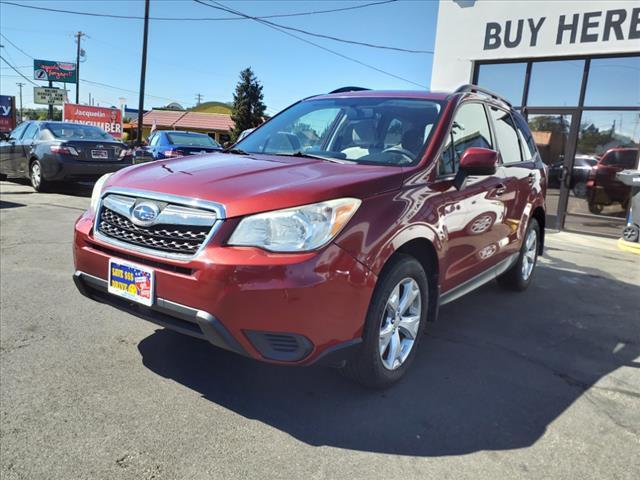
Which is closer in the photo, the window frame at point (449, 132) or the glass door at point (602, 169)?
the window frame at point (449, 132)

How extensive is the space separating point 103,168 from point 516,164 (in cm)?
817

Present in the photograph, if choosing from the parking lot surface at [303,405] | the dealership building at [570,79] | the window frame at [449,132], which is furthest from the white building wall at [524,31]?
the parking lot surface at [303,405]

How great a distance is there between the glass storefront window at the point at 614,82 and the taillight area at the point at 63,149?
31.7 ft

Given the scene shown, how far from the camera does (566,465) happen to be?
237cm

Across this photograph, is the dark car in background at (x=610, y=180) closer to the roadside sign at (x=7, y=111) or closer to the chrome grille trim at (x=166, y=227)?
the chrome grille trim at (x=166, y=227)

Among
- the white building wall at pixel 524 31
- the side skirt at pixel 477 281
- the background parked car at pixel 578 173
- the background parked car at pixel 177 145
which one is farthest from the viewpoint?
the background parked car at pixel 177 145

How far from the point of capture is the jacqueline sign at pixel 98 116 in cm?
3058

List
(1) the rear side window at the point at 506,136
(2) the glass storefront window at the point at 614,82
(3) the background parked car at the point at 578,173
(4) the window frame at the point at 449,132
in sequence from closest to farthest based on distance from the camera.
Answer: (4) the window frame at the point at 449,132 < (1) the rear side window at the point at 506,136 < (2) the glass storefront window at the point at 614,82 < (3) the background parked car at the point at 578,173

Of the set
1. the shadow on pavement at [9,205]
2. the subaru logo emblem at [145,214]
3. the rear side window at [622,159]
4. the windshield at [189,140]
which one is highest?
the rear side window at [622,159]

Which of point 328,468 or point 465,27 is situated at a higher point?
point 465,27

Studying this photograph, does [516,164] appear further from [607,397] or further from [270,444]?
[270,444]

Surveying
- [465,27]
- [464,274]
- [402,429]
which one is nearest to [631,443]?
[402,429]

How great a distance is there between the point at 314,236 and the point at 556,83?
9344mm

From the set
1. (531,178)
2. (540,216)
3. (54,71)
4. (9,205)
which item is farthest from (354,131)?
(54,71)
